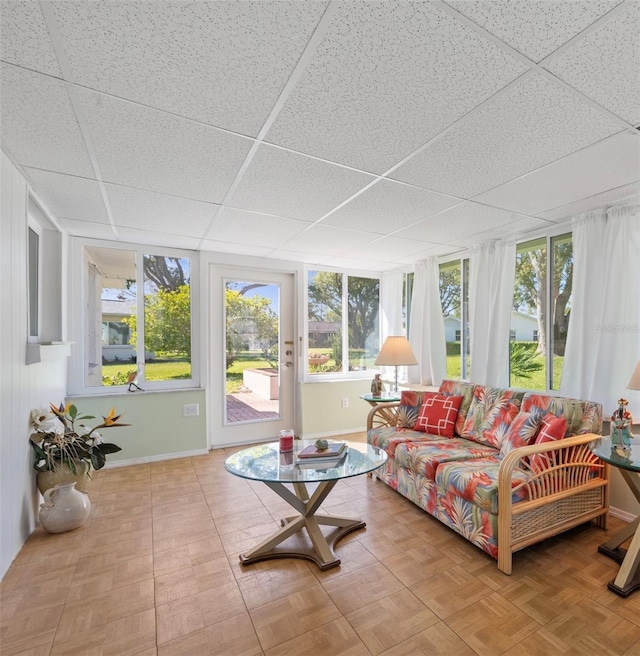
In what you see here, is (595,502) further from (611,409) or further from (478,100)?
(478,100)

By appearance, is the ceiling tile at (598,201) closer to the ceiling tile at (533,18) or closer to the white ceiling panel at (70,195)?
the ceiling tile at (533,18)

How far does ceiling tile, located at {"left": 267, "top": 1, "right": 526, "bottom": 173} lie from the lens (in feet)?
3.51

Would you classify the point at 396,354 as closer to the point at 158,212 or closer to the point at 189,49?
the point at 158,212

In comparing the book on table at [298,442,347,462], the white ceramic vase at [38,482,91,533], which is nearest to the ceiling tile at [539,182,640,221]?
the book on table at [298,442,347,462]

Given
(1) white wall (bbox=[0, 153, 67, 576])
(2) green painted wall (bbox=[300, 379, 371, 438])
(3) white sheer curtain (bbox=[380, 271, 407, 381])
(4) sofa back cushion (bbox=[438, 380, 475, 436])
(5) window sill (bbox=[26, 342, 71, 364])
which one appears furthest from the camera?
(3) white sheer curtain (bbox=[380, 271, 407, 381])

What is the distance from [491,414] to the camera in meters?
2.85

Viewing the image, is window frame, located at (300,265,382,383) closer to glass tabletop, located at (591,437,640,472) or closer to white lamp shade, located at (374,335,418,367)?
white lamp shade, located at (374,335,418,367)

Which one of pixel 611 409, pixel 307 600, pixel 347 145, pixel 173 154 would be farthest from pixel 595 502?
pixel 173 154

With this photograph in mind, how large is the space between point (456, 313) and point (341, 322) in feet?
5.20

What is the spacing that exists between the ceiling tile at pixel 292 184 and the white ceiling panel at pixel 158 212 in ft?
1.24

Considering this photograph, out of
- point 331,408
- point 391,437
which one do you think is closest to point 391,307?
point 331,408

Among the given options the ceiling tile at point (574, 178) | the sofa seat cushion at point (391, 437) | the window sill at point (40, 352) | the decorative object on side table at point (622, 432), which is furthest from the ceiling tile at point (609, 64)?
the window sill at point (40, 352)

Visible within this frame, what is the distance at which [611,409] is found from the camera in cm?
247

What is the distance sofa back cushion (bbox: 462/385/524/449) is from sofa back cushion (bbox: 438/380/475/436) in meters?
0.05
